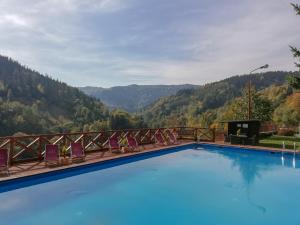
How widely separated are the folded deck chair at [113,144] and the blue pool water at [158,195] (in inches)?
41.1

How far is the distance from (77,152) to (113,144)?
2.37 m

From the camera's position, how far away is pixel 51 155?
936cm

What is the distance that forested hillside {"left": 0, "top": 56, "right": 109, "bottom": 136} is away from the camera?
8262cm

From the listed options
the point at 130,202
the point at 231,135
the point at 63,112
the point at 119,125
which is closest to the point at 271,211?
the point at 130,202

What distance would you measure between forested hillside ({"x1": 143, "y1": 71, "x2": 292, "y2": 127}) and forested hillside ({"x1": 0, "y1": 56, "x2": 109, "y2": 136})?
24284 millimetres

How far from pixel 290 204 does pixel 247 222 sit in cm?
193

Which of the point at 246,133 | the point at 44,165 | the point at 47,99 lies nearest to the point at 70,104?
the point at 47,99

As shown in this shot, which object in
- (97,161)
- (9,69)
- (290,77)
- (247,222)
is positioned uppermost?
(9,69)

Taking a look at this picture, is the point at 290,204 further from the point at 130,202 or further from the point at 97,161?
the point at 97,161

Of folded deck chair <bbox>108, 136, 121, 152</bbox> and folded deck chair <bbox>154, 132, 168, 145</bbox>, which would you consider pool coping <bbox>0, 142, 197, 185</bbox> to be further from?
folded deck chair <bbox>154, 132, 168, 145</bbox>

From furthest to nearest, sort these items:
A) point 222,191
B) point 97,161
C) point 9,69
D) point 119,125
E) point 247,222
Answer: point 9,69 → point 119,125 → point 97,161 → point 222,191 → point 247,222

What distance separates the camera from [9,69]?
9862 centimetres

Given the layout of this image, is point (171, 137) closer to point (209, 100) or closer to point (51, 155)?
point (51, 155)

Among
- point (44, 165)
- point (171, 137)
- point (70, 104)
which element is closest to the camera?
point (44, 165)
